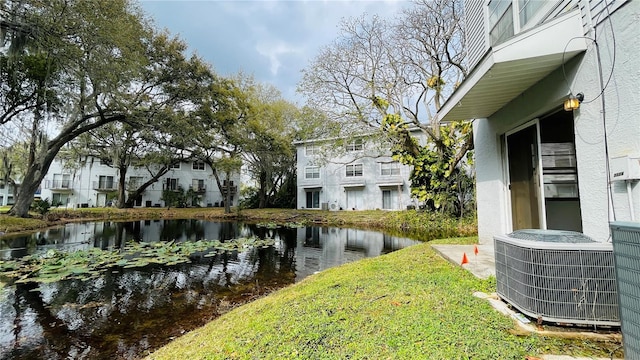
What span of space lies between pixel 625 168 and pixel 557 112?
158cm

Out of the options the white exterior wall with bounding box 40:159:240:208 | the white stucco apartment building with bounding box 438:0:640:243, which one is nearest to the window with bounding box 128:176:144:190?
the white exterior wall with bounding box 40:159:240:208

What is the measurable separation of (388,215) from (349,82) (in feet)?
25.4

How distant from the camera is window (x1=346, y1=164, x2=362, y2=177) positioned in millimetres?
22602

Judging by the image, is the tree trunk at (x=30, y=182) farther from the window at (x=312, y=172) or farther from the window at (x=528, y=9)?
the window at (x=528, y=9)

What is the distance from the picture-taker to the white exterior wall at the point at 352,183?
2077 cm

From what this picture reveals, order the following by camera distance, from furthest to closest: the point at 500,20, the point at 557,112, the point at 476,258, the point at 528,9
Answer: the point at 500,20
the point at 476,258
the point at 528,9
the point at 557,112

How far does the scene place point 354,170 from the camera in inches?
897

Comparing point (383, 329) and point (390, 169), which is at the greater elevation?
point (390, 169)

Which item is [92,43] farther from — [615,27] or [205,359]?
[615,27]

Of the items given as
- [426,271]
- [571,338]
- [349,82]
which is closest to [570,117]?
[426,271]

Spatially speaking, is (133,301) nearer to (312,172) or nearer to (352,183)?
(352,183)

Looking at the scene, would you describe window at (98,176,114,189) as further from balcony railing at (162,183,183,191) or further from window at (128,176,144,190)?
balcony railing at (162,183,183,191)

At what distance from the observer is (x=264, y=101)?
24719 mm

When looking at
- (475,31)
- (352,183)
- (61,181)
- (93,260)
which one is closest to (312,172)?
(352,183)
